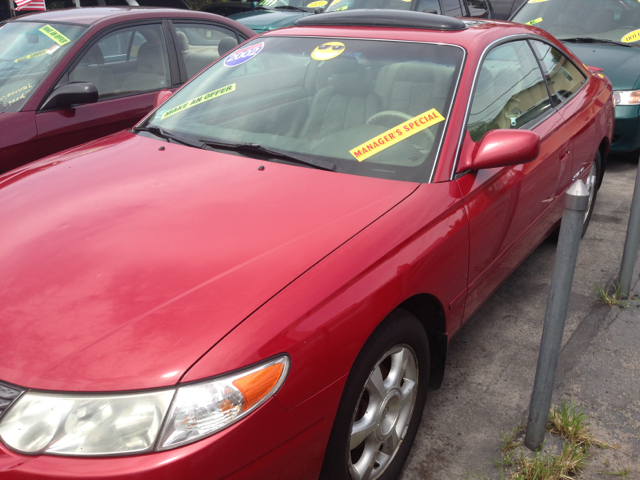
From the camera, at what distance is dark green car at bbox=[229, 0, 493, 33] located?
25.1 ft

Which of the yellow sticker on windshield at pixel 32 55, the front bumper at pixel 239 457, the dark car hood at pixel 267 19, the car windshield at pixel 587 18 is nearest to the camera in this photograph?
the front bumper at pixel 239 457

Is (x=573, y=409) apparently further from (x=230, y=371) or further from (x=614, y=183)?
(x=614, y=183)

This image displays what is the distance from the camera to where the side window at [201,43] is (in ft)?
15.1

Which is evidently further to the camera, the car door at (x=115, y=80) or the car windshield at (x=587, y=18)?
the car windshield at (x=587, y=18)

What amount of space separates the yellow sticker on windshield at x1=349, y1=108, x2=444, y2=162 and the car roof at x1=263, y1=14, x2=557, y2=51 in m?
0.45

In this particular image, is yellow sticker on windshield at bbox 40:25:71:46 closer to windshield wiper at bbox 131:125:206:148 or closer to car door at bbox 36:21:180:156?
car door at bbox 36:21:180:156

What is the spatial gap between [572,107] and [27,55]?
3543 mm

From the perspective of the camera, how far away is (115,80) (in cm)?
418

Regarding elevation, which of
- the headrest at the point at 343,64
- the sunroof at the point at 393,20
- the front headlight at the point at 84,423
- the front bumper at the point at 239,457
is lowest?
the front bumper at the point at 239,457

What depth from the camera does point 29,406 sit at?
1337 mm

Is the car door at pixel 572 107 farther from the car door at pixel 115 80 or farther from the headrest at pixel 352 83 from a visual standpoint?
the car door at pixel 115 80

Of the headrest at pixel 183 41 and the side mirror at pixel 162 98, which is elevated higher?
A: the headrest at pixel 183 41

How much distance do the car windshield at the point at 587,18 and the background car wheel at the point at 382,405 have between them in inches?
203

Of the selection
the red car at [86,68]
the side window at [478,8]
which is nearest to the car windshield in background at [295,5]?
the side window at [478,8]
